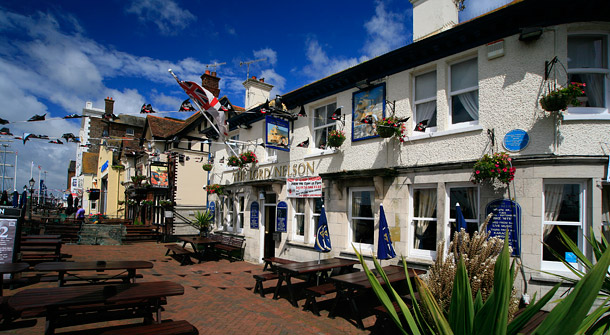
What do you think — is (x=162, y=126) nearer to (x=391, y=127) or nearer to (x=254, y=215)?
(x=254, y=215)

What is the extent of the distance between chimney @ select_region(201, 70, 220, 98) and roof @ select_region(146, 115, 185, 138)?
540 cm

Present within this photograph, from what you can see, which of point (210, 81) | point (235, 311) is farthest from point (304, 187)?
point (210, 81)

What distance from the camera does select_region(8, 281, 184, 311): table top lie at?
14.4 ft

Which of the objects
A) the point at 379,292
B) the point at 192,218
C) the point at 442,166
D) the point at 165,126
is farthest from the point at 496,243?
the point at 165,126

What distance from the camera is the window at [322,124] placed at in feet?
36.7

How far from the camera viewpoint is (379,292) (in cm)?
263

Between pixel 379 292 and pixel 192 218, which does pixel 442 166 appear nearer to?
pixel 379 292

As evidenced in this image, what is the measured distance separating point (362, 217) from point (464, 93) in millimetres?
4099

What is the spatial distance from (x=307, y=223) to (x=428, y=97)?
17.7ft

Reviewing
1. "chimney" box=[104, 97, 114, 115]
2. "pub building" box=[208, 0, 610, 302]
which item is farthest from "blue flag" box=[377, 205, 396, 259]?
"chimney" box=[104, 97, 114, 115]

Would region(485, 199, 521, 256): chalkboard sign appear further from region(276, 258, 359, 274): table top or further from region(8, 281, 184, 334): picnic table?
region(8, 281, 184, 334): picnic table

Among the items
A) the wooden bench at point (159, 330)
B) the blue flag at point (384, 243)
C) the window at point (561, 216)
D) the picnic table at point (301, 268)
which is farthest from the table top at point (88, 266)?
the window at point (561, 216)

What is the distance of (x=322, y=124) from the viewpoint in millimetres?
11461

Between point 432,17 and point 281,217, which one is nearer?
point 432,17
